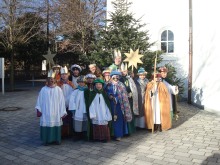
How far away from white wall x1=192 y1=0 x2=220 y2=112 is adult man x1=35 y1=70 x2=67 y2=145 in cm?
643

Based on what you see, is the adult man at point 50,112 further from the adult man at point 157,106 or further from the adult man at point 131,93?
the adult man at point 157,106

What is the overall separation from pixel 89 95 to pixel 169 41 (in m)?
9.04

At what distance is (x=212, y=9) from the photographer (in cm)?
1043

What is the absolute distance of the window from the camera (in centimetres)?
1438

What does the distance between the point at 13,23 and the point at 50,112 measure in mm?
13095

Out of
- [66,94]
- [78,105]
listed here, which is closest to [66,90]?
[66,94]

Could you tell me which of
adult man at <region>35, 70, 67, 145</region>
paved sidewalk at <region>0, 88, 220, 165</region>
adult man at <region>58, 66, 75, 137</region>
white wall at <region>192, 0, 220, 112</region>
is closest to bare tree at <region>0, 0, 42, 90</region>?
paved sidewalk at <region>0, 88, 220, 165</region>

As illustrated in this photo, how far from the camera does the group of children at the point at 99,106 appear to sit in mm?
6242

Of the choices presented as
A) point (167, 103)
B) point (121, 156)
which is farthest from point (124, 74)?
point (121, 156)

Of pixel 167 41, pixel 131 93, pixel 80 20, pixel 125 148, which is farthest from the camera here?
pixel 80 20

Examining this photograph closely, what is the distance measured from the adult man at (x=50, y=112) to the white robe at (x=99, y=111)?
26.0 inches

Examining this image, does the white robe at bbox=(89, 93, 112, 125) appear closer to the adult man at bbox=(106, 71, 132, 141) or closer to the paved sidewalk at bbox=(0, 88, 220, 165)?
the adult man at bbox=(106, 71, 132, 141)

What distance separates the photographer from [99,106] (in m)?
6.42

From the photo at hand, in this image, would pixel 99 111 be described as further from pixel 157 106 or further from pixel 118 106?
pixel 157 106
